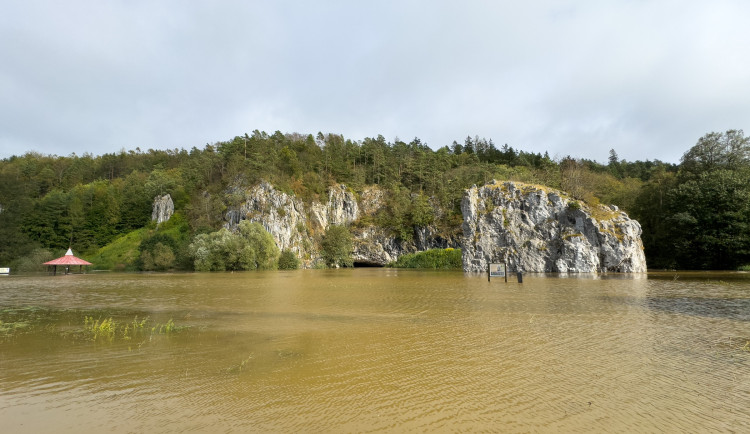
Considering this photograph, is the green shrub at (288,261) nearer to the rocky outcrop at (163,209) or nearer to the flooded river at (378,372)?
the rocky outcrop at (163,209)

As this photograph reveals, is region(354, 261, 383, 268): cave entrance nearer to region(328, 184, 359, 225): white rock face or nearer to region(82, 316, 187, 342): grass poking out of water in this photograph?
region(328, 184, 359, 225): white rock face

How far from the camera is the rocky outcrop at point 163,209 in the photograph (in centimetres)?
7900

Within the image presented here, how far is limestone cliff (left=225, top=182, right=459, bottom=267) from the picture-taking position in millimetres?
69125

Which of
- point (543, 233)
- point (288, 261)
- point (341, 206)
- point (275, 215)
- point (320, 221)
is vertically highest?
point (341, 206)

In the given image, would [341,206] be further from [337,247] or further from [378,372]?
[378,372]

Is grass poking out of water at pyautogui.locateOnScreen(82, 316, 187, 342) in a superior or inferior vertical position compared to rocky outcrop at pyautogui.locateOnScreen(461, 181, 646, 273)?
inferior

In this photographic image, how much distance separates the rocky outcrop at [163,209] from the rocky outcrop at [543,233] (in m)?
61.8

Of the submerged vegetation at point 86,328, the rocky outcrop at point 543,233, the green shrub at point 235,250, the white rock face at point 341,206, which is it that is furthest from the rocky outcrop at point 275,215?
the submerged vegetation at point 86,328

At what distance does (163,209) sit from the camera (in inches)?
3127

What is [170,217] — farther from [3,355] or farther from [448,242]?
[3,355]

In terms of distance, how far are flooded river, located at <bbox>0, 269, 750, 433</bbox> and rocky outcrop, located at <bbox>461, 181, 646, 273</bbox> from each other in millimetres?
35311

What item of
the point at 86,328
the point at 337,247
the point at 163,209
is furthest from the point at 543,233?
the point at 163,209

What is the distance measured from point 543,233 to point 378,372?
156ft

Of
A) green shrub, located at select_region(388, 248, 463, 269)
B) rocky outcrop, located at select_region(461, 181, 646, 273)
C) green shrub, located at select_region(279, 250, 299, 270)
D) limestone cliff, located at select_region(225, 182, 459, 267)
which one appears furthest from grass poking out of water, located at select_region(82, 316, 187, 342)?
limestone cliff, located at select_region(225, 182, 459, 267)
